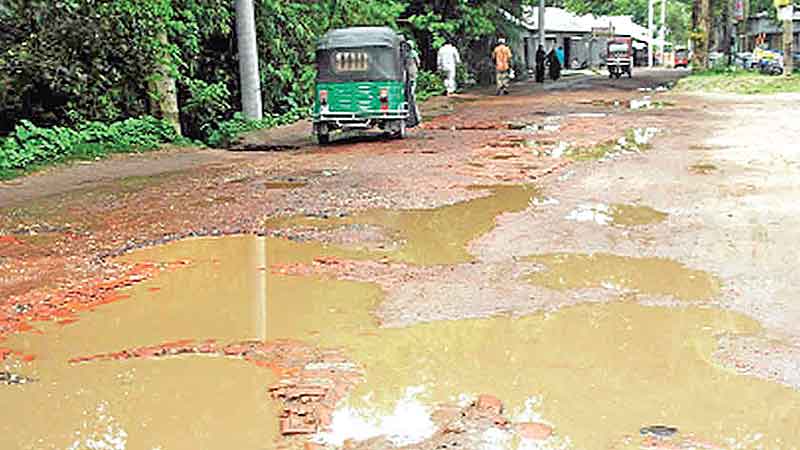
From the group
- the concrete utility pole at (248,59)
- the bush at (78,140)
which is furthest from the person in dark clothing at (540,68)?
the bush at (78,140)

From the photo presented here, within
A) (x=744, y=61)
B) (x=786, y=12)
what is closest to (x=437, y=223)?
(x=786, y=12)

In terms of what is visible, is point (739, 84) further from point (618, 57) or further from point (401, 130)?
point (401, 130)

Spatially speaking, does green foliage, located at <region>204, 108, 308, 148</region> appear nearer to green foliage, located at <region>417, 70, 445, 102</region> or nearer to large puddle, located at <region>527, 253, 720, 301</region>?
green foliage, located at <region>417, 70, 445, 102</region>

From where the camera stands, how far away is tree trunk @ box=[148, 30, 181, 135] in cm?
1962

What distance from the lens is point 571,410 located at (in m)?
4.68

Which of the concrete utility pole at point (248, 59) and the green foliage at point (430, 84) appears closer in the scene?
the concrete utility pole at point (248, 59)

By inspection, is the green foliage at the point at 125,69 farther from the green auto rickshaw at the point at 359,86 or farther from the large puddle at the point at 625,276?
the large puddle at the point at 625,276

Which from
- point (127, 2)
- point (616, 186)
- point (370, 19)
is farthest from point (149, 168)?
point (370, 19)

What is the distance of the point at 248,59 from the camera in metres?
21.0

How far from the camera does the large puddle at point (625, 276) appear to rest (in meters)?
6.89

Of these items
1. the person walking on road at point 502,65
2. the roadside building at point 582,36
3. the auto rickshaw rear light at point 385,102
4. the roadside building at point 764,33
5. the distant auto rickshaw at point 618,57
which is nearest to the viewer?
the auto rickshaw rear light at point 385,102

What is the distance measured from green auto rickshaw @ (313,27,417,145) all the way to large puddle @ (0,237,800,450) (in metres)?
11.0

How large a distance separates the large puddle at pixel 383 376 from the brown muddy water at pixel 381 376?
0.5 inches

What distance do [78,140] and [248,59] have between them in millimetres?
5328
